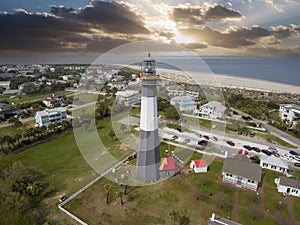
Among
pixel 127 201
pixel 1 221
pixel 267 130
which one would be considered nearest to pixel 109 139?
pixel 127 201

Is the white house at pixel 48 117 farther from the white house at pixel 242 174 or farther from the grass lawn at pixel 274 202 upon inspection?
the grass lawn at pixel 274 202

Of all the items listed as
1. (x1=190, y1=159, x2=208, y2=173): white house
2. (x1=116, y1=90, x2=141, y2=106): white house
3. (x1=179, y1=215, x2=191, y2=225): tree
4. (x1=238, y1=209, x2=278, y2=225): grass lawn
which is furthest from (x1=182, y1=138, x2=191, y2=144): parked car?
(x1=116, y1=90, x2=141, y2=106): white house

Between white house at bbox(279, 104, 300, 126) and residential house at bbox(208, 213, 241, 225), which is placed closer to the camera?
residential house at bbox(208, 213, 241, 225)

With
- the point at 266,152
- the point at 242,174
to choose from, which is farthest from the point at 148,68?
the point at 266,152

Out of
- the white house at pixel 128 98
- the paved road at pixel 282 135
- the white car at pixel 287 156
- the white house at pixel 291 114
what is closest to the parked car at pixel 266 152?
the white car at pixel 287 156

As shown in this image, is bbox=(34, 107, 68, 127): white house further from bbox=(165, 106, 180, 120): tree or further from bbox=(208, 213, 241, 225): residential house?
bbox=(208, 213, 241, 225): residential house

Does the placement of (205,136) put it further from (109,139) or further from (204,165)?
(109,139)
